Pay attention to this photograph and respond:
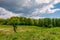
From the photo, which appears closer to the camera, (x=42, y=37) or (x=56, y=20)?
(x=42, y=37)

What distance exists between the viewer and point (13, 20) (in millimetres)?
85375

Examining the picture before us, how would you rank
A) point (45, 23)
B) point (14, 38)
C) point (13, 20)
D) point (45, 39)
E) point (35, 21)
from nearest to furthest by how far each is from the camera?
point (45, 39)
point (14, 38)
point (13, 20)
point (45, 23)
point (35, 21)

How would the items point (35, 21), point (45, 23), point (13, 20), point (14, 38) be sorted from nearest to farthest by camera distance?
point (14, 38), point (13, 20), point (45, 23), point (35, 21)

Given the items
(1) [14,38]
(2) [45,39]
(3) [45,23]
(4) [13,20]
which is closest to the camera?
(2) [45,39]

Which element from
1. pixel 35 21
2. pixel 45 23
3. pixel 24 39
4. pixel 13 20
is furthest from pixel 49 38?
pixel 35 21

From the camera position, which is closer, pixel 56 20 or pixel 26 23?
pixel 26 23

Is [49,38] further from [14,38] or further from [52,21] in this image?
[52,21]

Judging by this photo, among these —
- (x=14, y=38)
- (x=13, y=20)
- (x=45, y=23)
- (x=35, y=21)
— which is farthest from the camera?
(x=35, y=21)

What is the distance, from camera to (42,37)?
26688 mm

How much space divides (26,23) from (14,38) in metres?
107

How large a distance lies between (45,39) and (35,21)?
116 meters

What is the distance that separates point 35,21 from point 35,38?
377 ft

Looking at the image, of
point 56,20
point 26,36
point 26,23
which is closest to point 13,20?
point 26,23

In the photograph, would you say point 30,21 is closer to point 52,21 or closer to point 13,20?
point 52,21
